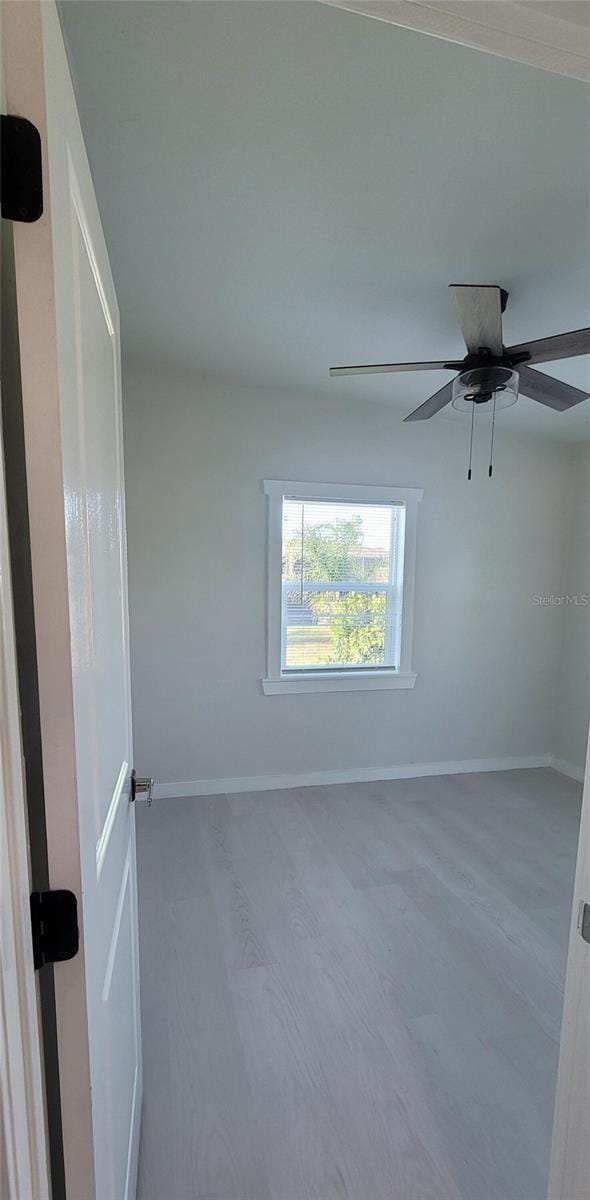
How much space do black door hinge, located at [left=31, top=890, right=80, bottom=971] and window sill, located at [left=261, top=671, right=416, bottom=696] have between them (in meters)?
2.65

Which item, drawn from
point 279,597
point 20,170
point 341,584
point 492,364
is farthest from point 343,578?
point 20,170

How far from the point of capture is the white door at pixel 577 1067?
84 centimetres

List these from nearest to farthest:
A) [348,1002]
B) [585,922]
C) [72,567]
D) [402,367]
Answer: [72,567]
[585,922]
[348,1002]
[402,367]

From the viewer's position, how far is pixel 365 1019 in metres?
1.67

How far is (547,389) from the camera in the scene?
200 cm

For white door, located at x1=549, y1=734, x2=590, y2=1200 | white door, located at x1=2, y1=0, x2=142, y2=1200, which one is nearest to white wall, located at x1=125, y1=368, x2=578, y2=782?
white door, located at x1=2, y1=0, x2=142, y2=1200

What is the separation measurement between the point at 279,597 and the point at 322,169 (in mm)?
2174

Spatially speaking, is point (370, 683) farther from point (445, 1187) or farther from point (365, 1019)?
point (445, 1187)

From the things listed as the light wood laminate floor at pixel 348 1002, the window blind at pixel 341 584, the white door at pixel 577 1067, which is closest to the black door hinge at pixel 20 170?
the white door at pixel 577 1067

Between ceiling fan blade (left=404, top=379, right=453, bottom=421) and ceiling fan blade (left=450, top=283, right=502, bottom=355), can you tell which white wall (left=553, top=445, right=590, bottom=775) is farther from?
ceiling fan blade (left=450, top=283, right=502, bottom=355)

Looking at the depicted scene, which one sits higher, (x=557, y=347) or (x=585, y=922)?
(x=557, y=347)

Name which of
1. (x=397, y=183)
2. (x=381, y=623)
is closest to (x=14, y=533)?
(x=397, y=183)

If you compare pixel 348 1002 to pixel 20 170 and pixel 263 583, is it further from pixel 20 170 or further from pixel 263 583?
pixel 20 170

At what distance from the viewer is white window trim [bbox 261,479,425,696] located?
3.15m
